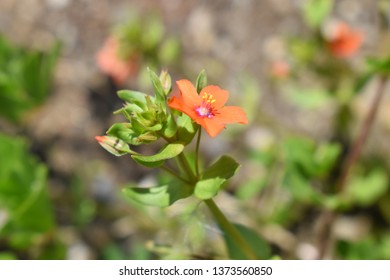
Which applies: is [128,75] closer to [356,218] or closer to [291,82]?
[291,82]

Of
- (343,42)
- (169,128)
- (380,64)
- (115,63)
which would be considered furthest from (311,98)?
(169,128)

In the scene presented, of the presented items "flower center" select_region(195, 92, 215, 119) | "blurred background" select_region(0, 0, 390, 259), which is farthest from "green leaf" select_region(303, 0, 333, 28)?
"flower center" select_region(195, 92, 215, 119)

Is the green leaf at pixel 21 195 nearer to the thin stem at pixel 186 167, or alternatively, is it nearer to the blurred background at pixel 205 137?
the blurred background at pixel 205 137

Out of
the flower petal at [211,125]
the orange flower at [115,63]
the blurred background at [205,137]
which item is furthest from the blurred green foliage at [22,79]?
the flower petal at [211,125]

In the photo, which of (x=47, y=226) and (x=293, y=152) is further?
(x=47, y=226)

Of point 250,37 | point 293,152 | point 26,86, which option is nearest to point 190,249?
point 293,152
